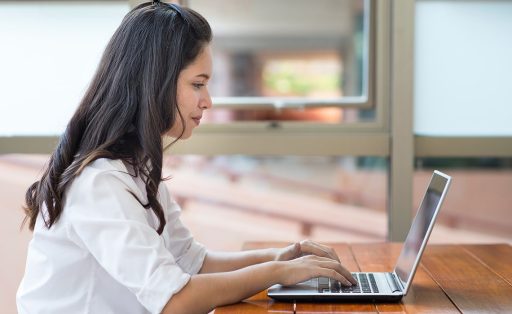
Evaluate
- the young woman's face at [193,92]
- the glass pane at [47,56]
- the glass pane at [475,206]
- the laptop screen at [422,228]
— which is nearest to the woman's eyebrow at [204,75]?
the young woman's face at [193,92]

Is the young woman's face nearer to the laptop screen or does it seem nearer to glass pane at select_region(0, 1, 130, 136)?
the laptop screen

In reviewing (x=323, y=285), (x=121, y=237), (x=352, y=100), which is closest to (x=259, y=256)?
(x=323, y=285)

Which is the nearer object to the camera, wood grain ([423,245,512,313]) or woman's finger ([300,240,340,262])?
wood grain ([423,245,512,313])

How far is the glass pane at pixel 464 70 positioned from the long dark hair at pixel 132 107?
1.19 m

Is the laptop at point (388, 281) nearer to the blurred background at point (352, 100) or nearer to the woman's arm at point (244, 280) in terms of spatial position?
the woman's arm at point (244, 280)

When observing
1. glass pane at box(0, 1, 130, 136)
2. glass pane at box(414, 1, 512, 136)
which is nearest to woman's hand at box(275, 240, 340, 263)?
glass pane at box(414, 1, 512, 136)

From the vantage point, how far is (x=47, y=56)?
2.55 m

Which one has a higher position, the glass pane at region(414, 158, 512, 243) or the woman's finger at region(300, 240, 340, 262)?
the woman's finger at region(300, 240, 340, 262)

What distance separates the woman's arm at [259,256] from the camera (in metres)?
1.64

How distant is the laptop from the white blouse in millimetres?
240

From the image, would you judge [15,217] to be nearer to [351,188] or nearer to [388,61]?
[388,61]

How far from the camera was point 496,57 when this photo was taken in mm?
2508

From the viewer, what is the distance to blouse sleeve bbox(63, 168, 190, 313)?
128cm

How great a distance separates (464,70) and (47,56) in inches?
55.9
